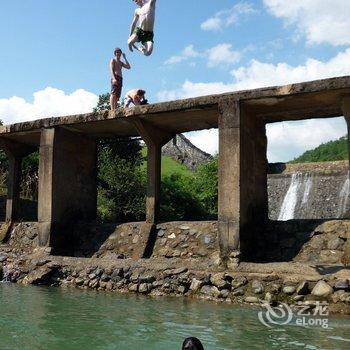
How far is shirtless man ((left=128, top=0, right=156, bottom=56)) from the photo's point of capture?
11.4 m

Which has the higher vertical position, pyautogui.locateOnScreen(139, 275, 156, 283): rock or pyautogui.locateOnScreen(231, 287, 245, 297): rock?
pyautogui.locateOnScreen(139, 275, 156, 283): rock

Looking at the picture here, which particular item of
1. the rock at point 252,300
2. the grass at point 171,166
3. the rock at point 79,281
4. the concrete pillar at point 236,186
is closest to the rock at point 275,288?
the rock at point 252,300

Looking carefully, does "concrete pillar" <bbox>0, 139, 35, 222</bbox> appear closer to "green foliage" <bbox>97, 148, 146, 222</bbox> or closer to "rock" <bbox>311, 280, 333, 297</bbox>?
"green foliage" <bbox>97, 148, 146, 222</bbox>

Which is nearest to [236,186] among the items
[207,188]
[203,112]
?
[203,112]

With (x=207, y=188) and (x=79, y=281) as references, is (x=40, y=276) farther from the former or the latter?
(x=207, y=188)

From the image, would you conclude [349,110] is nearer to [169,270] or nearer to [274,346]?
[169,270]

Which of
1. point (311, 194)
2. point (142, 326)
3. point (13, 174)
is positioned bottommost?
point (142, 326)

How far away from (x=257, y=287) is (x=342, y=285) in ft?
4.38

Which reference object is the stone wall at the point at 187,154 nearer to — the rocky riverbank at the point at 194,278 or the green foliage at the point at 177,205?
the green foliage at the point at 177,205

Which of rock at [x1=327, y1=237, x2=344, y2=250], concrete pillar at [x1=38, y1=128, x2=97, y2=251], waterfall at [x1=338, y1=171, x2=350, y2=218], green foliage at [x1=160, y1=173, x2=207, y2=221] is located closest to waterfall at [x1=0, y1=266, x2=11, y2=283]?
concrete pillar at [x1=38, y1=128, x2=97, y2=251]

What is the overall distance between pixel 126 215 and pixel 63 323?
1232 centimetres

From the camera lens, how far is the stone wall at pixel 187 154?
35.9 m

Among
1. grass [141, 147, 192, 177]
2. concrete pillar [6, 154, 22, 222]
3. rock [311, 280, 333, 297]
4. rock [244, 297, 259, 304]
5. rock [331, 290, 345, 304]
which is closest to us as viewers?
rock [331, 290, 345, 304]

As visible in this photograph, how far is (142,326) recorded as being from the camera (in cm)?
619
